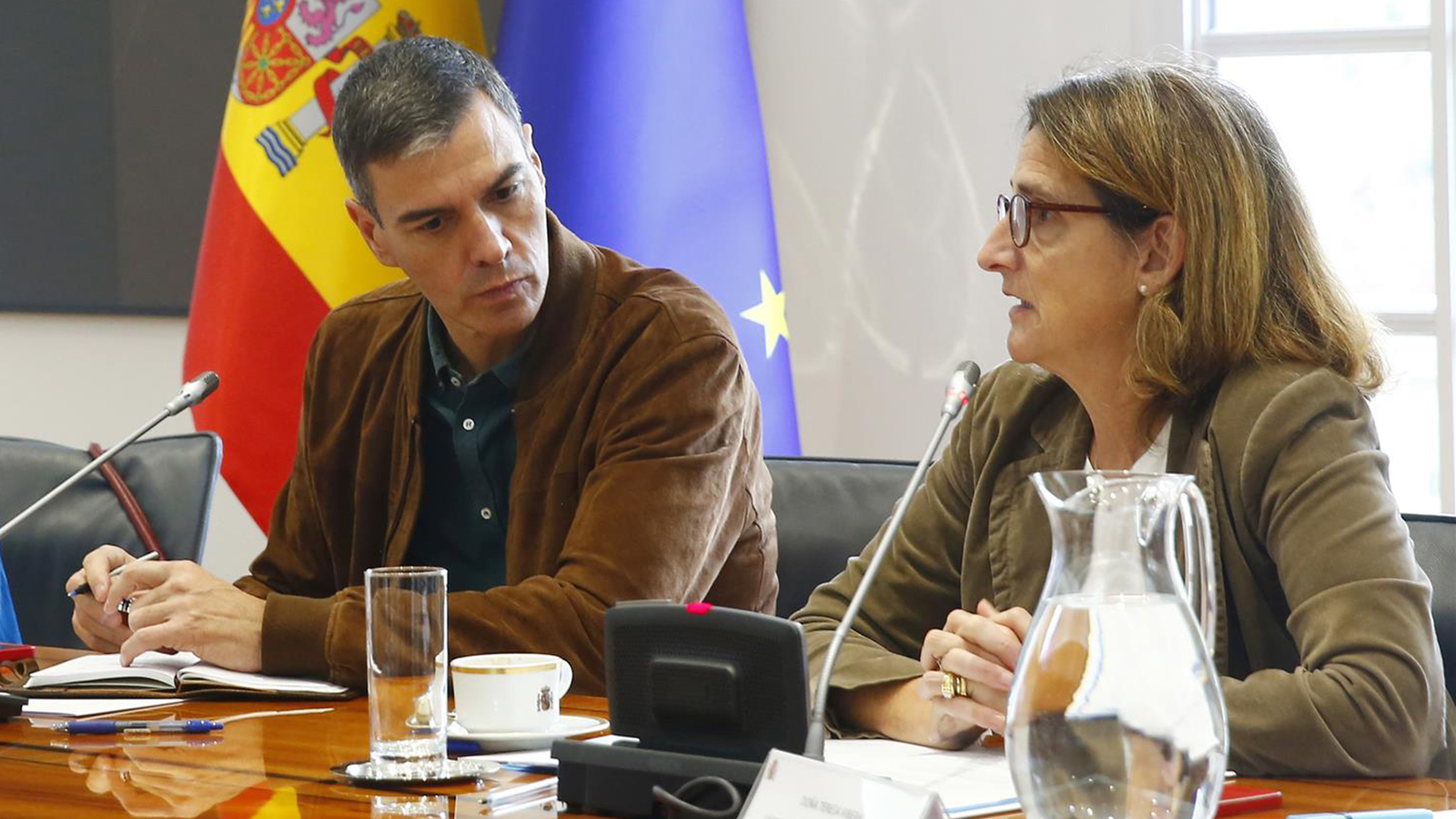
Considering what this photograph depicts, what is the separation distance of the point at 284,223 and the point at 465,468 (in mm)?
1266

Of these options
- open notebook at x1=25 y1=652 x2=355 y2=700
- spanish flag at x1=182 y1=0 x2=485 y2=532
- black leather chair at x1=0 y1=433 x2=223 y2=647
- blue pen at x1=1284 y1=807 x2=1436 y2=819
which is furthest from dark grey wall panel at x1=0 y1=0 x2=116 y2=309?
blue pen at x1=1284 y1=807 x2=1436 y2=819

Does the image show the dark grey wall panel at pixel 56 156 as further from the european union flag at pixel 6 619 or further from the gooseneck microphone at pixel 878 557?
the gooseneck microphone at pixel 878 557

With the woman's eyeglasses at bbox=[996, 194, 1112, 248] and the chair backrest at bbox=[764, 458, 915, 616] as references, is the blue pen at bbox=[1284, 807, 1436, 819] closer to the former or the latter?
the woman's eyeglasses at bbox=[996, 194, 1112, 248]

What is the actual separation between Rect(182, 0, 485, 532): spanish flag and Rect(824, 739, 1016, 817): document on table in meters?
1.99

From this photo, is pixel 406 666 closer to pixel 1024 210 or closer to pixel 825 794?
pixel 825 794

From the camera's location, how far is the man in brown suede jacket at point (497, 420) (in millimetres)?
1868

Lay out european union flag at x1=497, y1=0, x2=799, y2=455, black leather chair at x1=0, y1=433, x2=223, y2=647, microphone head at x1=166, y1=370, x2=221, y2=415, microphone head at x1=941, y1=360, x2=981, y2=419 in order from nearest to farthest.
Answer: microphone head at x1=941, y1=360, x2=981, y2=419 → microphone head at x1=166, y1=370, x2=221, y2=415 → black leather chair at x1=0, y1=433, x2=223, y2=647 → european union flag at x1=497, y1=0, x2=799, y2=455

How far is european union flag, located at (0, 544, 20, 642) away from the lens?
7.07ft

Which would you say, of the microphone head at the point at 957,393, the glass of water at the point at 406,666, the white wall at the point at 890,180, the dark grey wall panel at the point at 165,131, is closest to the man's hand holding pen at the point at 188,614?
the glass of water at the point at 406,666

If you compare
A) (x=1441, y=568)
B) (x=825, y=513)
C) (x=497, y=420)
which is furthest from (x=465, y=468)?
(x=1441, y=568)

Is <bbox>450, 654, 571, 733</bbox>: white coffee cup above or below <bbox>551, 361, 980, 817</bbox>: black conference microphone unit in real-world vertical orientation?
below

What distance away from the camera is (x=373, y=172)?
6.75ft

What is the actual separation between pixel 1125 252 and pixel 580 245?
2.46 feet

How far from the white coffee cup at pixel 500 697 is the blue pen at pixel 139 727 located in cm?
25
